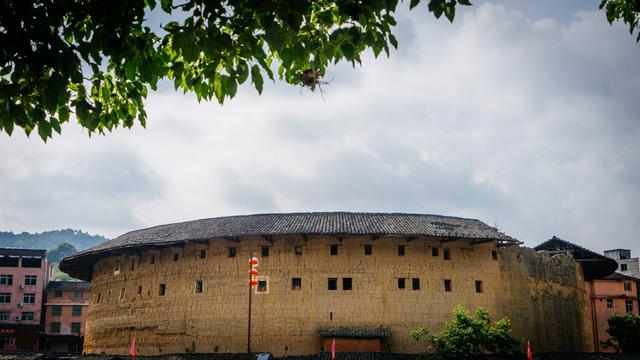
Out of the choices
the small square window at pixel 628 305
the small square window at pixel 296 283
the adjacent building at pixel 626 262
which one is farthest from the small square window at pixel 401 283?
the adjacent building at pixel 626 262

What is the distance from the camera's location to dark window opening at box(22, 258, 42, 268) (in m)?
44.8

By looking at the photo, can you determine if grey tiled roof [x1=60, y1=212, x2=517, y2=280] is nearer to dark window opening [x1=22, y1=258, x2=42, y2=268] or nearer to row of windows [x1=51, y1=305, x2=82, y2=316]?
dark window opening [x1=22, y1=258, x2=42, y2=268]

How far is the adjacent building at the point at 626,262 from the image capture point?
51.4 m

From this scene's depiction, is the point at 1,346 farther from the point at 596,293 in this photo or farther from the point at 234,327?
the point at 596,293

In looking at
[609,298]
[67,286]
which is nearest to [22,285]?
[67,286]

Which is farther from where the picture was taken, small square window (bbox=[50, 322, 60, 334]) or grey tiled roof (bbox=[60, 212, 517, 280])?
small square window (bbox=[50, 322, 60, 334])

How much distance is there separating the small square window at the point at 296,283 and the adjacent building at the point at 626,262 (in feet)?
121

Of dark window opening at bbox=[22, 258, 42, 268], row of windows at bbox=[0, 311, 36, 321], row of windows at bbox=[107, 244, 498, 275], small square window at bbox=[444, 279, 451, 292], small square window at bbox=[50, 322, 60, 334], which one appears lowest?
small square window at bbox=[50, 322, 60, 334]

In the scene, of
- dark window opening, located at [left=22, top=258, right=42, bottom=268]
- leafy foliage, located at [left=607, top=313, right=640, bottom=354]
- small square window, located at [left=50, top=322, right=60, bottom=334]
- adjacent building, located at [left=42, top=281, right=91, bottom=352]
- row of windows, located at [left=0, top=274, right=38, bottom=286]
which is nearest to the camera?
leafy foliage, located at [left=607, top=313, right=640, bottom=354]

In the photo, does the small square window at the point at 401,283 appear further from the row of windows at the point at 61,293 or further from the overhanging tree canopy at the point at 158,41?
the row of windows at the point at 61,293

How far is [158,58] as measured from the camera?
4832 millimetres

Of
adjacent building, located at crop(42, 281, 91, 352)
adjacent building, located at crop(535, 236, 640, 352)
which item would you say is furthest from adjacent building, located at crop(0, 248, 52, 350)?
adjacent building, located at crop(535, 236, 640, 352)

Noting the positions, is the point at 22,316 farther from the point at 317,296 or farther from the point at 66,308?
the point at 317,296

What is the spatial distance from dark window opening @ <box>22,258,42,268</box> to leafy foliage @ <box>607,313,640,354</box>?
129ft
